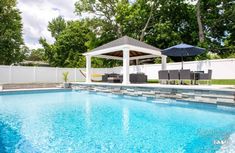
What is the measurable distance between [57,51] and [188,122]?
3263cm

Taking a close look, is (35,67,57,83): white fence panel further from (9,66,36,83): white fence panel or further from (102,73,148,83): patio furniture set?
(102,73,148,83): patio furniture set

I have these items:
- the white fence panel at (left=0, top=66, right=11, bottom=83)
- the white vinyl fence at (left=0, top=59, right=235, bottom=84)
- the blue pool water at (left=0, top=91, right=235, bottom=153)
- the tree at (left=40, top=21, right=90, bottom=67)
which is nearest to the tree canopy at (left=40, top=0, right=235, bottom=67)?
the tree at (left=40, top=21, right=90, bottom=67)

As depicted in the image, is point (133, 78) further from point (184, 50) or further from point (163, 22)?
point (163, 22)

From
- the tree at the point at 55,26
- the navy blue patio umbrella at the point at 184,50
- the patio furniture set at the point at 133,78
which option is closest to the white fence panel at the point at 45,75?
the patio furniture set at the point at 133,78

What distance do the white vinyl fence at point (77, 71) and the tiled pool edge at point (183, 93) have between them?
238 inches

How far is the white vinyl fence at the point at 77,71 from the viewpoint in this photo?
45.9 ft

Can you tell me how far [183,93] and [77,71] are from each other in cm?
1622

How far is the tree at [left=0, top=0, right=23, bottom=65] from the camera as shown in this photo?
2703 cm

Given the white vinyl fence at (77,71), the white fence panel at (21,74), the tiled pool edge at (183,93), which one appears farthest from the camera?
the white fence panel at (21,74)

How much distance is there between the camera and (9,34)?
89.2 feet

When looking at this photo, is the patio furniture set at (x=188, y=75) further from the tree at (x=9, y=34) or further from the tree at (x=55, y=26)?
the tree at (x=55, y=26)

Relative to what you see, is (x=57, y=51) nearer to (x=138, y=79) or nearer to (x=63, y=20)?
(x=63, y=20)

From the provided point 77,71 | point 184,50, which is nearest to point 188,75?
point 184,50

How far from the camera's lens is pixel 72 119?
6391 mm
